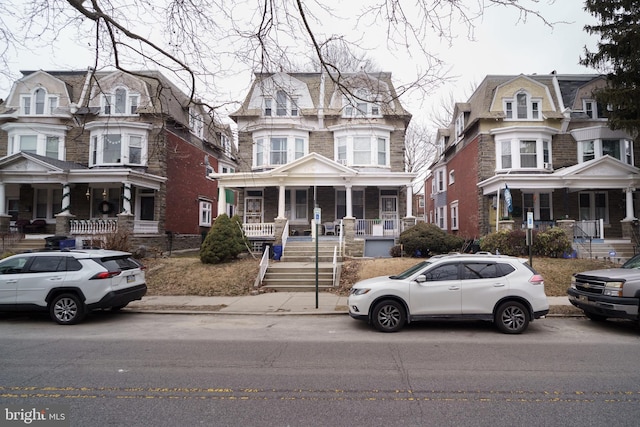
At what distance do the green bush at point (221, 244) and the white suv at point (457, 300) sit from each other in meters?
8.87

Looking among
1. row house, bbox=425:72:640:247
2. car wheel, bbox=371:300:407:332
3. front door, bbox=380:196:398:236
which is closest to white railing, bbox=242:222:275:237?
front door, bbox=380:196:398:236

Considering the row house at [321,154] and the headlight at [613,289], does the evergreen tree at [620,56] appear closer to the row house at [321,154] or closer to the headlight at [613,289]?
the row house at [321,154]

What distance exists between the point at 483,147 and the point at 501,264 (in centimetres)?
1548

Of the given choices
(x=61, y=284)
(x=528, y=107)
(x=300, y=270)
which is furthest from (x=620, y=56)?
(x=61, y=284)

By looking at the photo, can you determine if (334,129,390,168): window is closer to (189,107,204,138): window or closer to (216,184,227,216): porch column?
(216,184,227,216): porch column

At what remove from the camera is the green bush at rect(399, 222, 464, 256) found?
53.7 ft

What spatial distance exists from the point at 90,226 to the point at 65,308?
13296mm

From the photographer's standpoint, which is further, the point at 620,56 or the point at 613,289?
the point at 620,56

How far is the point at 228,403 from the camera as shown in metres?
4.24

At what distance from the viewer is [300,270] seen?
1434 cm

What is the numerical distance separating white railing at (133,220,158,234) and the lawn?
206 inches

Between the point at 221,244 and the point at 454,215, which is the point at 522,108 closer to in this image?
the point at 454,215

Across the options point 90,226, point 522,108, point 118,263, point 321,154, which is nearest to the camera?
point 118,263

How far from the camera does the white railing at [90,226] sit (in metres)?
19.8
